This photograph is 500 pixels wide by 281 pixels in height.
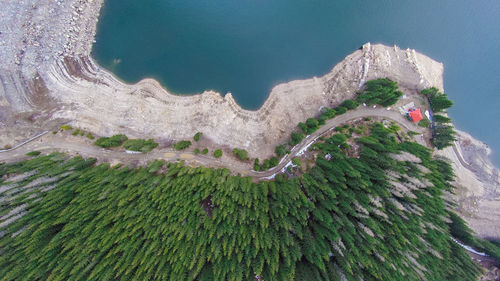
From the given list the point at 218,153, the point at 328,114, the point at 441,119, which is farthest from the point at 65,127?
the point at 441,119

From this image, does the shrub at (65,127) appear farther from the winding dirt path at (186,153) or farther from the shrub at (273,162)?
the shrub at (273,162)

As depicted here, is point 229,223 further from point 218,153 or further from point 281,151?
point 281,151

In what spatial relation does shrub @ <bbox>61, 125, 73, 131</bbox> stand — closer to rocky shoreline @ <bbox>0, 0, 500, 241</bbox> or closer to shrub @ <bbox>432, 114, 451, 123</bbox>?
rocky shoreline @ <bbox>0, 0, 500, 241</bbox>

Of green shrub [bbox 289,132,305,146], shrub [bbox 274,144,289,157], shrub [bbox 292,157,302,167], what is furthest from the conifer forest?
green shrub [bbox 289,132,305,146]

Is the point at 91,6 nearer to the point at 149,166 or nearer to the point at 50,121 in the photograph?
the point at 50,121

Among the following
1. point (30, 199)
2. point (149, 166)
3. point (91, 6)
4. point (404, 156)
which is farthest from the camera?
point (91, 6)

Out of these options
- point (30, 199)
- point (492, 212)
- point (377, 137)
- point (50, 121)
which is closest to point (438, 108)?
point (377, 137)

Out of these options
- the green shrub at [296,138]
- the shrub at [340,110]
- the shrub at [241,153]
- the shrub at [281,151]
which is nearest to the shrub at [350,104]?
the shrub at [340,110]
